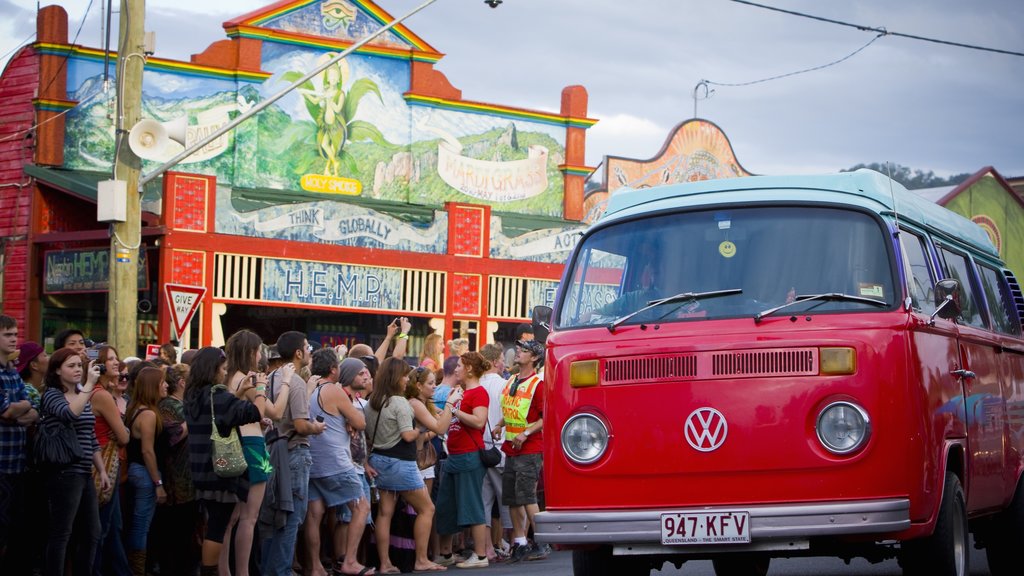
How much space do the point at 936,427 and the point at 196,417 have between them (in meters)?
5.39

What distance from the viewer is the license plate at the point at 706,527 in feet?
25.0

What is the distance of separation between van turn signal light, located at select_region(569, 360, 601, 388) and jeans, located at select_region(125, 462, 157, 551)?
482 cm

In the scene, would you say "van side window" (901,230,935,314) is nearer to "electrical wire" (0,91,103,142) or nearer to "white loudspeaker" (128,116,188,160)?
"white loudspeaker" (128,116,188,160)

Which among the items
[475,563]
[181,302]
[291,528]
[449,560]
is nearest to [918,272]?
[291,528]

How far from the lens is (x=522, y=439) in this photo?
14.0 meters

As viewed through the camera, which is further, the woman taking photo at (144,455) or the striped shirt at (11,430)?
the woman taking photo at (144,455)

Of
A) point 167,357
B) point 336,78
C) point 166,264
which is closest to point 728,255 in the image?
point 167,357

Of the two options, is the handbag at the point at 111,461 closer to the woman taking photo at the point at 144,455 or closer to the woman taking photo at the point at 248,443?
the woman taking photo at the point at 144,455

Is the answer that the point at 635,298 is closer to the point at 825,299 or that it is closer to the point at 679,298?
the point at 679,298

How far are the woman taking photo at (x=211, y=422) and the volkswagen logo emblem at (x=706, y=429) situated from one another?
4044 mm

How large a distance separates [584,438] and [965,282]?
3.37 m

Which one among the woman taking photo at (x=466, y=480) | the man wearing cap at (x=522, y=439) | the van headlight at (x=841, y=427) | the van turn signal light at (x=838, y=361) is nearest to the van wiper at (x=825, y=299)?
the van turn signal light at (x=838, y=361)

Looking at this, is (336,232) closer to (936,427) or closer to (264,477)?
(264,477)

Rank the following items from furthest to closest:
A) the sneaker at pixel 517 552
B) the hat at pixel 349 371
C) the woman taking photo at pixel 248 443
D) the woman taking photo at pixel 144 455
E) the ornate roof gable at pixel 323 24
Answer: the ornate roof gable at pixel 323 24 → the sneaker at pixel 517 552 → the hat at pixel 349 371 → the woman taking photo at pixel 144 455 → the woman taking photo at pixel 248 443
